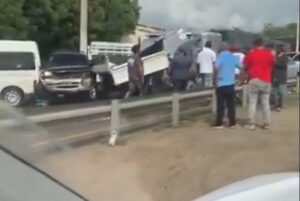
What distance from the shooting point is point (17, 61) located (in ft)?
60.0

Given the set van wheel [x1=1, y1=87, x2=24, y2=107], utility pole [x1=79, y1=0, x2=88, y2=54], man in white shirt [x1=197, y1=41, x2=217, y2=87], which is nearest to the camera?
van wheel [x1=1, y1=87, x2=24, y2=107]

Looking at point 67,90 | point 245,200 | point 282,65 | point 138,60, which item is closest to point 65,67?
point 67,90

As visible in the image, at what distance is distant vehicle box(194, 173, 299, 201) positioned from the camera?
252cm

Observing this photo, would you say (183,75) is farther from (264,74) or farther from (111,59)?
(111,59)

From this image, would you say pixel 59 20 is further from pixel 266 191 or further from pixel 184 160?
pixel 266 191

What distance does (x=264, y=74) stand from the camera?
10.4 m

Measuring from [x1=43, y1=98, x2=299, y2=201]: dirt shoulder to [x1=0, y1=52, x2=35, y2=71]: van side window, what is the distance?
8.26 m

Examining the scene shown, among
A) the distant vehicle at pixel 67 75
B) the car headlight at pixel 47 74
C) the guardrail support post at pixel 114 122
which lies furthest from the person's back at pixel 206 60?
the guardrail support post at pixel 114 122

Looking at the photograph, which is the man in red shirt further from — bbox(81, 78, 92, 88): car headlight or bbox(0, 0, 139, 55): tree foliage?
bbox(81, 78, 92, 88): car headlight

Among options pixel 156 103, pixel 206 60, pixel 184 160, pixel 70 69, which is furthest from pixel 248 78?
pixel 70 69

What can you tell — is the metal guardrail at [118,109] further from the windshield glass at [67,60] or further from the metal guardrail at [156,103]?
the windshield glass at [67,60]

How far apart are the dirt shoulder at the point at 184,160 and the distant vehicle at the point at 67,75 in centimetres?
662

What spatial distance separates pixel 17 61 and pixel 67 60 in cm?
131

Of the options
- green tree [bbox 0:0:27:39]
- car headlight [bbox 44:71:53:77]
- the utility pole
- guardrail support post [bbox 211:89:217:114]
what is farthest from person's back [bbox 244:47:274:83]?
car headlight [bbox 44:71:53:77]
